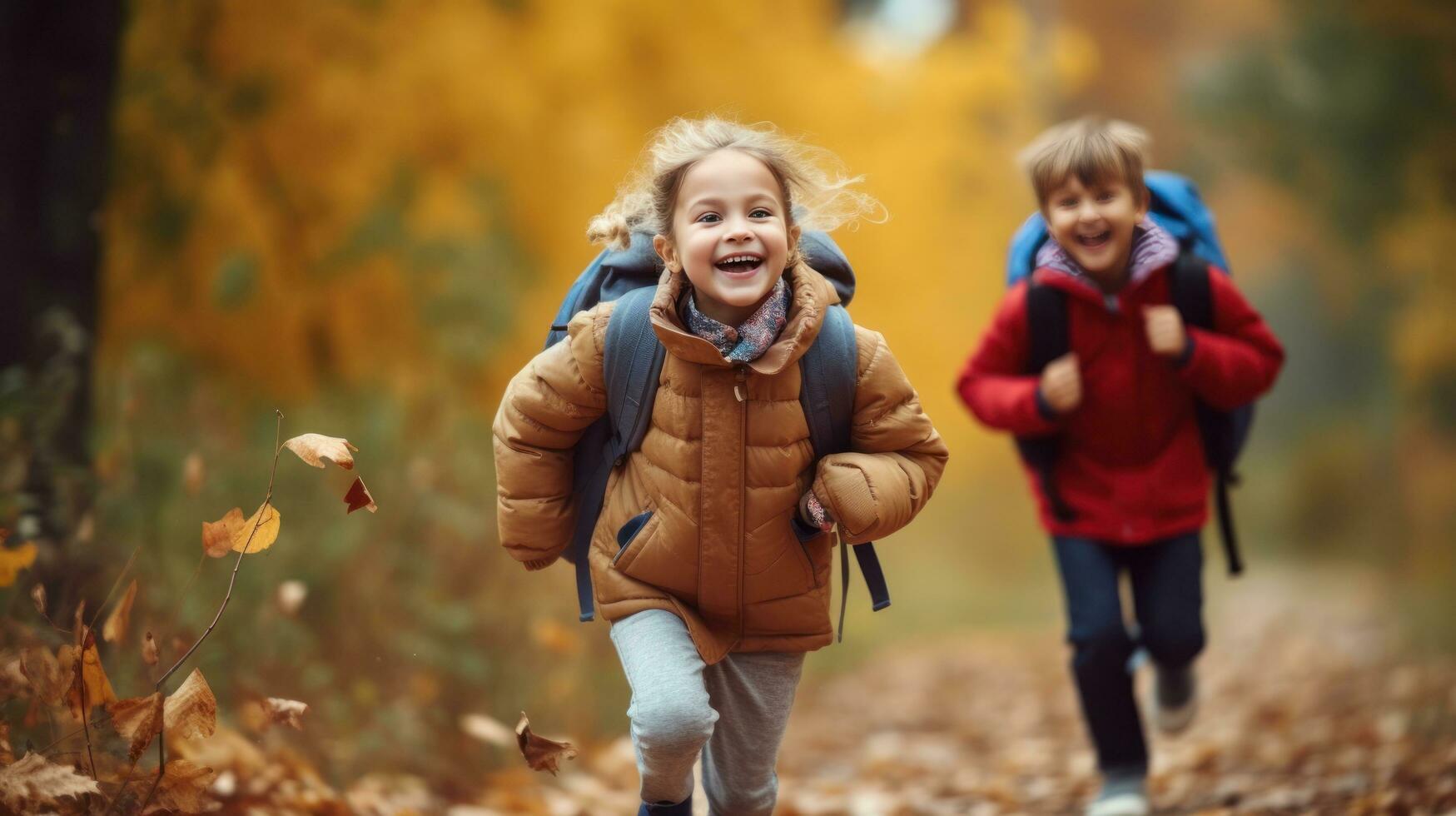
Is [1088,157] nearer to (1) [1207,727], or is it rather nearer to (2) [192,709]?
(2) [192,709]

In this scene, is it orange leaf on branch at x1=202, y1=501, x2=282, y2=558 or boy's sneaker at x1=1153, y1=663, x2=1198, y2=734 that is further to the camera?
boy's sneaker at x1=1153, y1=663, x2=1198, y2=734

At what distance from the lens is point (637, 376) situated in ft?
8.95

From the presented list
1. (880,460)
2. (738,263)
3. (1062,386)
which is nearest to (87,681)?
(738,263)

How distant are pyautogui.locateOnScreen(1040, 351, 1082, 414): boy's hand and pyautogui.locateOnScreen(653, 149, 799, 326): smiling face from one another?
3.90ft

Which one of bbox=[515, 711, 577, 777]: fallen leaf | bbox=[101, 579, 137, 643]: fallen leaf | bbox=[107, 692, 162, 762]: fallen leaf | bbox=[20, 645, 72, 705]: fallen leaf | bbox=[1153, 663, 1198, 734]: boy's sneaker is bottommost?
bbox=[1153, 663, 1198, 734]: boy's sneaker

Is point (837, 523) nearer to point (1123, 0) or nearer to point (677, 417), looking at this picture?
point (677, 417)

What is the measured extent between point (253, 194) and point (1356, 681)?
5911mm

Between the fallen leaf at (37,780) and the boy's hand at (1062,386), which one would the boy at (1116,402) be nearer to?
the boy's hand at (1062,386)

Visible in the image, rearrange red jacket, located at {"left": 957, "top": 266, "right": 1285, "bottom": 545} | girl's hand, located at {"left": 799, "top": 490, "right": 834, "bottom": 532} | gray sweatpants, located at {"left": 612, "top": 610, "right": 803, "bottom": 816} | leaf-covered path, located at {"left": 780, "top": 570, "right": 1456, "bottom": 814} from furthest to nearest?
leaf-covered path, located at {"left": 780, "top": 570, "right": 1456, "bottom": 814}, red jacket, located at {"left": 957, "top": 266, "right": 1285, "bottom": 545}, girl's hand, located at {"left": 799, "top": 490, "right": 834, "bottom": 532}, gray sweatpants, located at {"left": 612, "top": 610, "right": 803, "bottom": 816}

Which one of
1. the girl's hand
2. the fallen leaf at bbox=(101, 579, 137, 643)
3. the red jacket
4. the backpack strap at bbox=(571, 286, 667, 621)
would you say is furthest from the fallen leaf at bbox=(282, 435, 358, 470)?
the red jacket

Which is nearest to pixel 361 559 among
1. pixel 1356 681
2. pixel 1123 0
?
pixel 1356 681

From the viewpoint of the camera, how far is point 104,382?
5.06 m

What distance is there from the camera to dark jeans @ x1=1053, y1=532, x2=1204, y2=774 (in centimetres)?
378

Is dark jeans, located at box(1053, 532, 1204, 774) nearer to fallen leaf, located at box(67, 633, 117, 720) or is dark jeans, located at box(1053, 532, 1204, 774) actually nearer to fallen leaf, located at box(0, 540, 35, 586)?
fallen leaf, located at box(67, 633, 117, 720)
